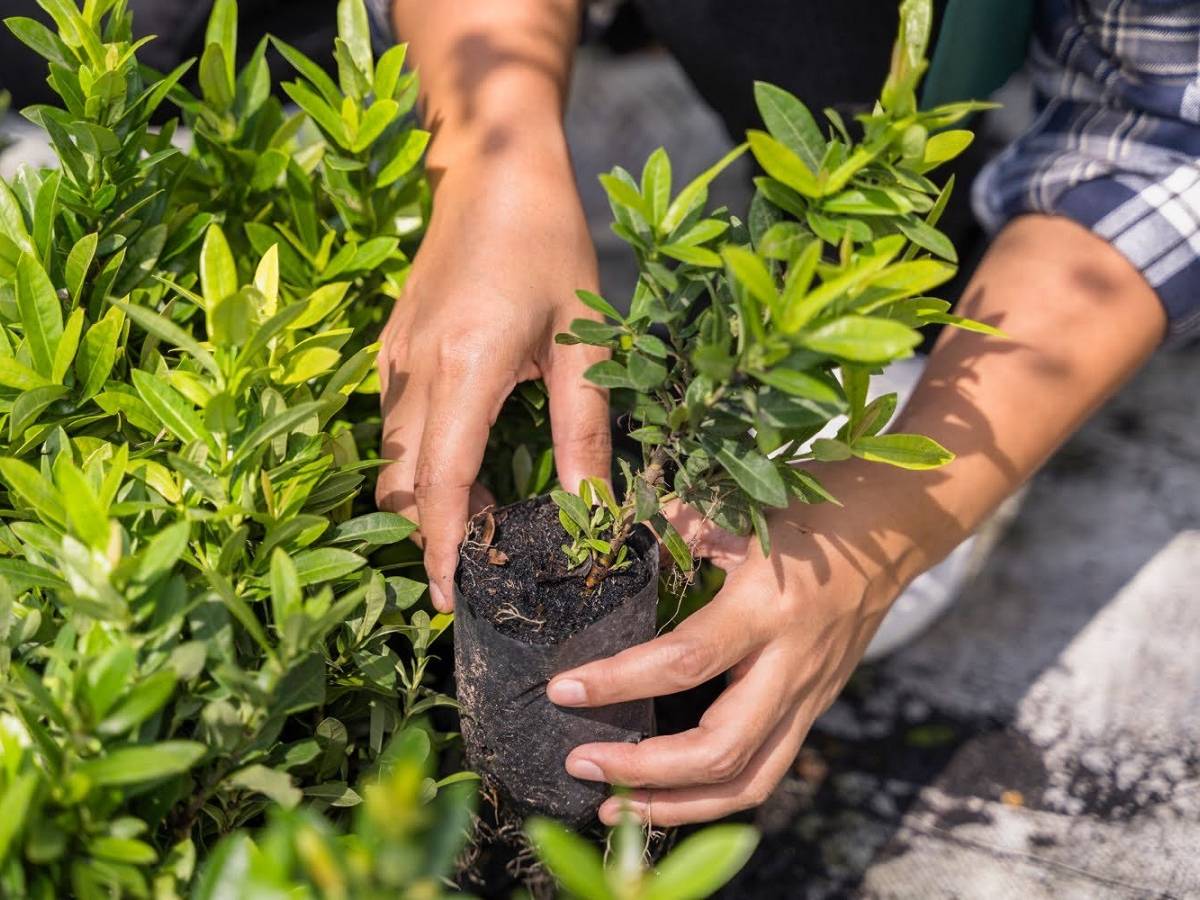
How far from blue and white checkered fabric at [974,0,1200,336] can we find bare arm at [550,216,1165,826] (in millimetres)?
40

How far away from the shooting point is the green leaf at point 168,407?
3.13ft

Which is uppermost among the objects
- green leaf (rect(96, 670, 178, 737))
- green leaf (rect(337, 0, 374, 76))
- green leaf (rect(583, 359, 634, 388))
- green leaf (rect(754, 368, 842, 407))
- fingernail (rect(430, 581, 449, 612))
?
green leaf (rect(337, 0, 374, 76))

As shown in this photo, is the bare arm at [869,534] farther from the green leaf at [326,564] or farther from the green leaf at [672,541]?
the green leaf at [326,564]

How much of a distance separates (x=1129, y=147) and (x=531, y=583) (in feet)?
3.75

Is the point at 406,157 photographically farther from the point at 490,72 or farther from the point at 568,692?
the point at 568,692

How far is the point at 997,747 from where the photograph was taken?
1953mm

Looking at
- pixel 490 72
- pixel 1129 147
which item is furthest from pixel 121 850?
pixel 1129 147

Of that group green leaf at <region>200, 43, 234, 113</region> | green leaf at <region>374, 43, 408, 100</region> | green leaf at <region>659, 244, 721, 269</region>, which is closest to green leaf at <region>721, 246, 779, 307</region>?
green leaf at <region>659, 244, 721, 269</region>

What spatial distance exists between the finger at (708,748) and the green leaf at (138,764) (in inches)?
19.1

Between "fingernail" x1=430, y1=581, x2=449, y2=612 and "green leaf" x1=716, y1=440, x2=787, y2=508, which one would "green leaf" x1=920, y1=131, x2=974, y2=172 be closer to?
"green leaf" x1=716, y1=440, x2=787, y2=508

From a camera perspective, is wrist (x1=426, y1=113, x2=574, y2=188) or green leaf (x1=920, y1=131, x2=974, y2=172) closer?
green leaf (x1=920, y1=131, x2=974, y2=172)

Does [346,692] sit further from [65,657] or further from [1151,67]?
[1151,67]

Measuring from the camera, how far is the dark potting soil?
1090 mm

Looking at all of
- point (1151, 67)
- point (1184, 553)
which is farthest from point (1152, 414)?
point (1151, 67)
